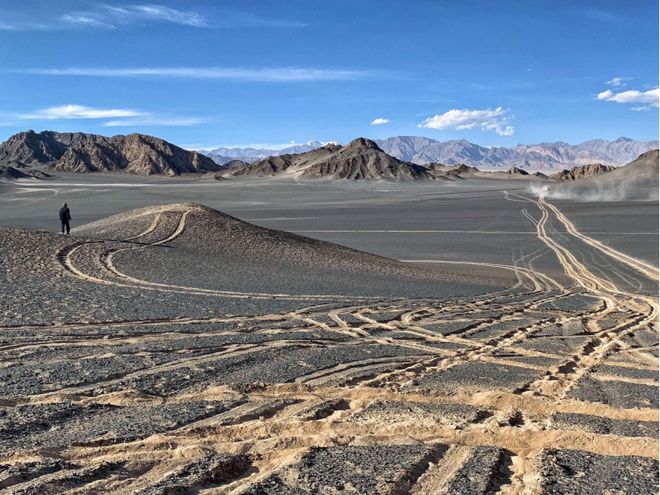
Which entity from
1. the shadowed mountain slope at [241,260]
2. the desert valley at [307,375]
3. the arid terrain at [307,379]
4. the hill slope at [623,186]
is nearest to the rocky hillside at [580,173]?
the hill slope at [623,186]

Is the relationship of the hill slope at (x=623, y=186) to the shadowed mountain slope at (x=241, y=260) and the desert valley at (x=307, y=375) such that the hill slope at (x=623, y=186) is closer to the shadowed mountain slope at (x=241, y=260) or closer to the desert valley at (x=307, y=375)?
the desert valley at (x=307, y=375)

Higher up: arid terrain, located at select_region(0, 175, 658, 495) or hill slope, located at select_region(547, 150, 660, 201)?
hill slope, located at select_region(547, 150, 660, 201)

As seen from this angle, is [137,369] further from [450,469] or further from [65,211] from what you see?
[65,211]

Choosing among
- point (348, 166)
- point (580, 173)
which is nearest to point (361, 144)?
point (348, 166)

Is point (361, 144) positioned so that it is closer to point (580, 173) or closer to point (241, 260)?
point (580, 173)

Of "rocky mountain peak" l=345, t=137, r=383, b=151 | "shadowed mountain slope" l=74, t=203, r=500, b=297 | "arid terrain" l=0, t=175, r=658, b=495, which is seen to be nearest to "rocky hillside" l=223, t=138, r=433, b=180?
"rocky mountain peak" l=345, t=137, r=383, b=151

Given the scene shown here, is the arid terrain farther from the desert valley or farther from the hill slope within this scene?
the hill slope
